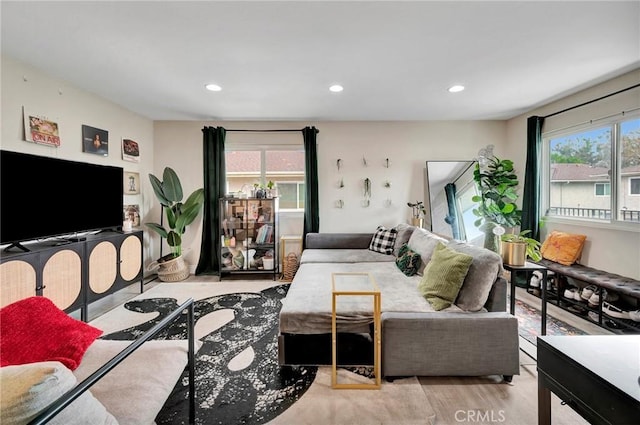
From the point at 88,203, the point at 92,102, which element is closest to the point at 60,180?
the point at 88,203

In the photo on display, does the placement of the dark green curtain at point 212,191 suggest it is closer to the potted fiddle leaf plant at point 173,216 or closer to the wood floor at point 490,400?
the potted fiddle leaf plant at point 173,216

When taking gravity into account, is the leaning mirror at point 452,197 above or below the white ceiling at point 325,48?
below

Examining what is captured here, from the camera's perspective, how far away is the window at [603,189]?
2959mm

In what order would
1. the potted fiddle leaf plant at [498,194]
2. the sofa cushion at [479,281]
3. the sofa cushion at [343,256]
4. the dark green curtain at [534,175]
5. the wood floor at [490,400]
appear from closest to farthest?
the wood floor at [490,400]
the sofa cushion at [479,281]
the sofa cushion at [343,256]
the dark green curtain at [534,175]
the potted fiddle leaf plant at [498,194]

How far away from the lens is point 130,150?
3.84 meters

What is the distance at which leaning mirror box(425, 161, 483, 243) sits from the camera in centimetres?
436

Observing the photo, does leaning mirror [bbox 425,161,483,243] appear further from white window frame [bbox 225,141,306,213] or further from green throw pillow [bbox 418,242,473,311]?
green throw pillow [bbox 418,242,473,311]

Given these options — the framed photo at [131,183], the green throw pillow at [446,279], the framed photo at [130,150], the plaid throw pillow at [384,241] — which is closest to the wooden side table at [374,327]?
the green throw pillow at [446,279]

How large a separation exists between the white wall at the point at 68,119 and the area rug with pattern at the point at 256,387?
71.0 inches

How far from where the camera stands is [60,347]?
1.26 meters

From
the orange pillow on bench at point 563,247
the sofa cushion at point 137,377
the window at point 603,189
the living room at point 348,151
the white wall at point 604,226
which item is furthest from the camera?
the living room at point 348,151

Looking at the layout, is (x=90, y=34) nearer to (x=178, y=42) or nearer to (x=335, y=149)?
(x=178, y=42)

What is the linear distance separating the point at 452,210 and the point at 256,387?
3890 mm

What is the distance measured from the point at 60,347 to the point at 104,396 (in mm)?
398
